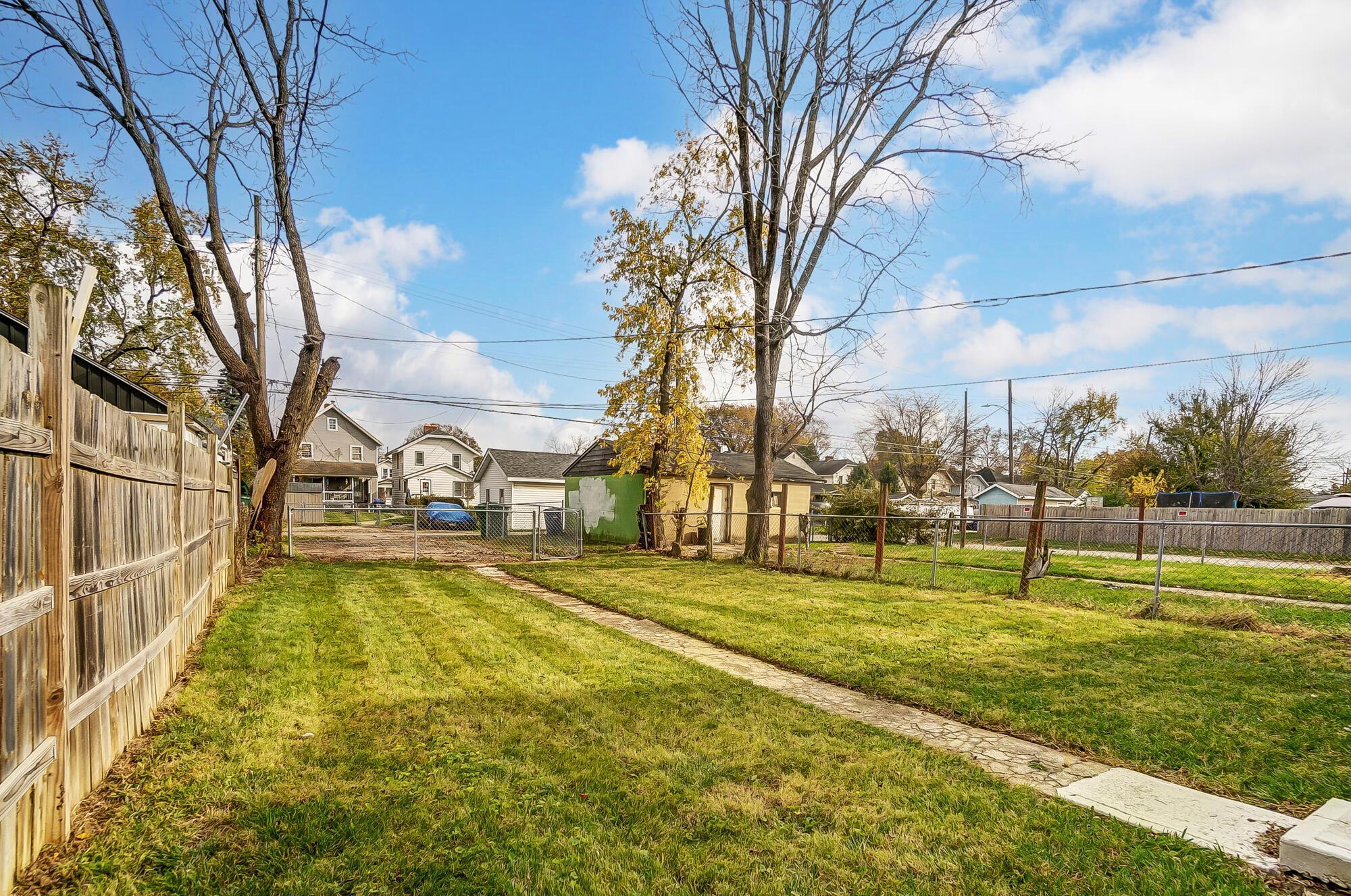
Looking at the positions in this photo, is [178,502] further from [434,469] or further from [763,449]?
[434,469]

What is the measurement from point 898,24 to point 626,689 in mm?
13875

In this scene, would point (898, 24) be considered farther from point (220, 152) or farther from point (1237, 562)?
point (1237, 562)

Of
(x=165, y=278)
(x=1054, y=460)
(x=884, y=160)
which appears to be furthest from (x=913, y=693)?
(x=1054, y=460)

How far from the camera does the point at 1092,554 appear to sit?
62.8ft

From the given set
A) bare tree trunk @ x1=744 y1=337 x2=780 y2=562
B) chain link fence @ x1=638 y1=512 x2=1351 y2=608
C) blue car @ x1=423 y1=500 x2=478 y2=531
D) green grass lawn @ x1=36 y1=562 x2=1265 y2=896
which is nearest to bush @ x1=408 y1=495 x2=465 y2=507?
blue car @ x1=423 y1=500 x2=478 y2=531

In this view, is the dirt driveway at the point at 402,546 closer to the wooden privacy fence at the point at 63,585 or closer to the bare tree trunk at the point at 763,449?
the bare tree trunk at the point at 763,449

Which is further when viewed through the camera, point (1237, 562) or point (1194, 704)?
point (1237, 562)

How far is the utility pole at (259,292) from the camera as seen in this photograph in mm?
12656

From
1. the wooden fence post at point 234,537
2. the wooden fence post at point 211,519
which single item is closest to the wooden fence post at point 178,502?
the wooden fence post at point 211,519

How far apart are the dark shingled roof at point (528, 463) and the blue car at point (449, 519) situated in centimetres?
258

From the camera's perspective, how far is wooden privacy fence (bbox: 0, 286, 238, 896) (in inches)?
83.3

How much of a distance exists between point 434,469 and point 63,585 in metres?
44.0

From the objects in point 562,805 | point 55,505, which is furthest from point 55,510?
point 562,805

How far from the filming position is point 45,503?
7.73ft
